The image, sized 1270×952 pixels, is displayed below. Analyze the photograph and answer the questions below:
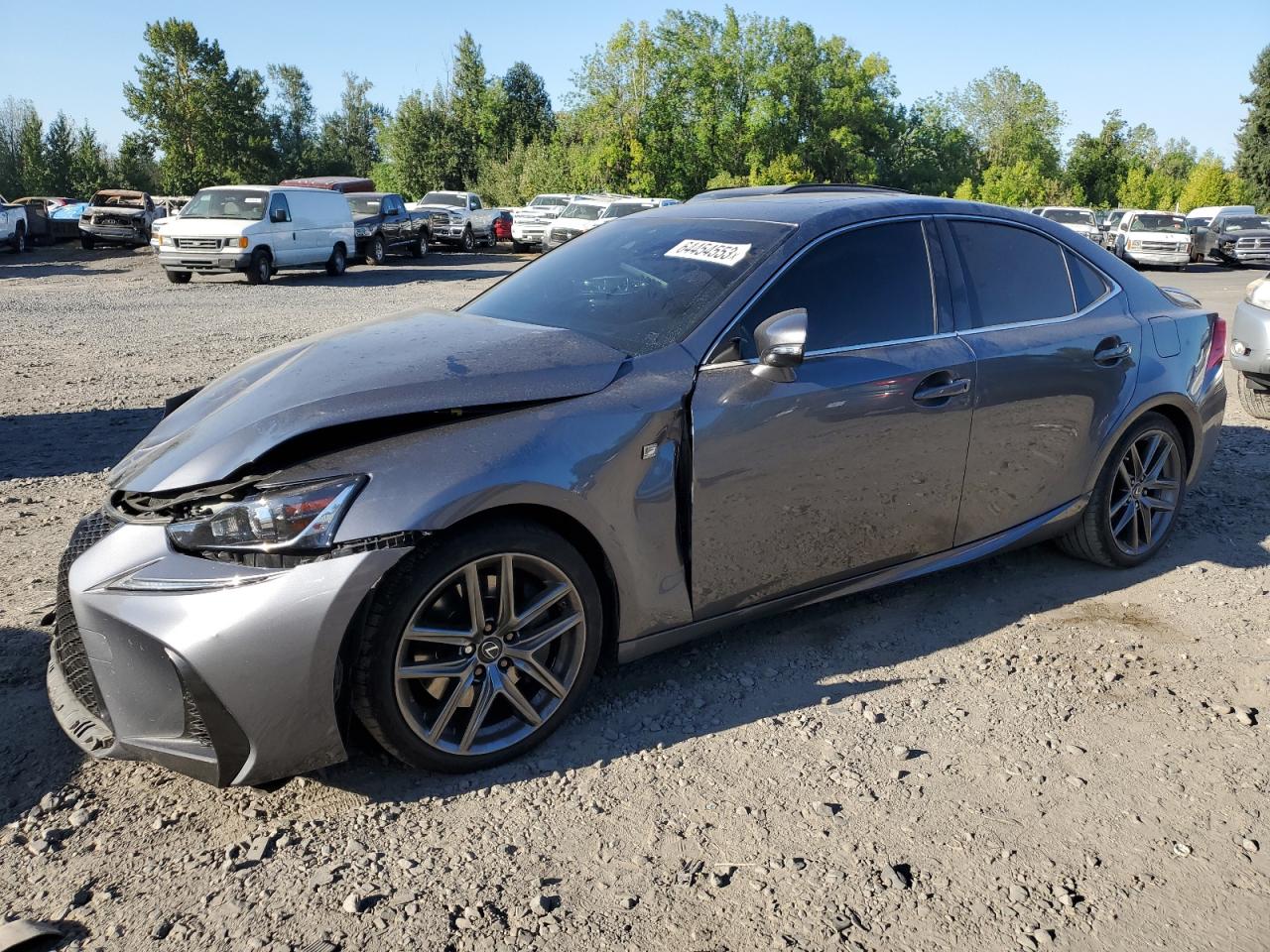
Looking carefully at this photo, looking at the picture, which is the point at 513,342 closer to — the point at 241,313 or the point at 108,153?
the point at 241,313

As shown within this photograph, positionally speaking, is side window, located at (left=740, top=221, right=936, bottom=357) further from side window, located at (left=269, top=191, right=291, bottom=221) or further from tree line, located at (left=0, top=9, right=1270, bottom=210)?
tree line, located at (left=0, top=9, right=1270, bottom=210)

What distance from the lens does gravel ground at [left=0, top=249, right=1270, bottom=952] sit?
2461 millimetres

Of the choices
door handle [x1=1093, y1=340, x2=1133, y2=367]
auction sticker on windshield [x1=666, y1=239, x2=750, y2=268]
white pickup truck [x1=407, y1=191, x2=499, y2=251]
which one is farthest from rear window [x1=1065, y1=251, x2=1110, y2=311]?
white pickup truck [x1=407, y1=191, x2=499, y2=251]

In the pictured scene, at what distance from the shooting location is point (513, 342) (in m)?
3.41

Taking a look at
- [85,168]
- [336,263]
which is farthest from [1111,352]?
[85,168]

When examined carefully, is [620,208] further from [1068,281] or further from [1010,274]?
[1010,274]

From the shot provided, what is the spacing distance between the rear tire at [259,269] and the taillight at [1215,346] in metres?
18.5

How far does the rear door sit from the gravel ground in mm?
551

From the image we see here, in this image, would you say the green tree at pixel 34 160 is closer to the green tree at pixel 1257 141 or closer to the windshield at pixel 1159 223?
the windshield at pixel 1159 223

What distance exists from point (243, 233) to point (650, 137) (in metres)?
38.1

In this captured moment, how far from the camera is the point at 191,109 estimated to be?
6041 centimetres

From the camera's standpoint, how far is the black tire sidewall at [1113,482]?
455cm

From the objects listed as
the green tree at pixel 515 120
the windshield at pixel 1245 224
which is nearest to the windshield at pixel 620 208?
the windshield at pixel 1245 224

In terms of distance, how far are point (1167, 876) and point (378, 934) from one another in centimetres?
198
